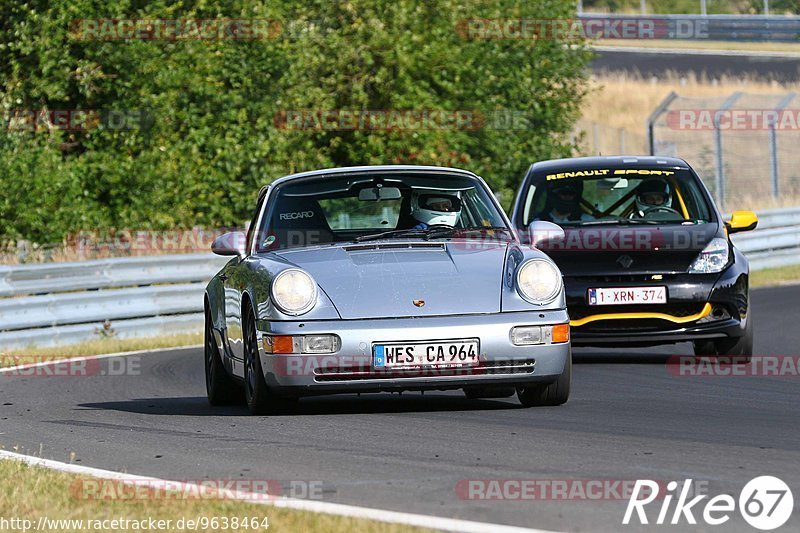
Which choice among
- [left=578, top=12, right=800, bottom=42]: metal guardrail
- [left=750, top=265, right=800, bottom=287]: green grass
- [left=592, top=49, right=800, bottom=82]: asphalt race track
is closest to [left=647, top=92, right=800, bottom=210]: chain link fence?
[left=592, top=49, right=800, bottom=82]: asphalt race track

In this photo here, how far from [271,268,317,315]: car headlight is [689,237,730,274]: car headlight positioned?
4.19m

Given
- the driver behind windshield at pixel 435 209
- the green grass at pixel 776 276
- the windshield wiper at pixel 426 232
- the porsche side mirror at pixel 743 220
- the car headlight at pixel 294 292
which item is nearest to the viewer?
the car headlight at pixel 294 292

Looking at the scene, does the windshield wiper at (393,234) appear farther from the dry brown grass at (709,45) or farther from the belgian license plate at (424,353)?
the dry brown grass at (709,45)

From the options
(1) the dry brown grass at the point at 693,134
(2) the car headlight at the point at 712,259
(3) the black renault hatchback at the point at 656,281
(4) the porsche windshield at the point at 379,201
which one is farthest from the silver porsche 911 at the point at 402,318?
A: (1) the dry brown grass at the point at 693,134

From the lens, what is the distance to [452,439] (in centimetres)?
790

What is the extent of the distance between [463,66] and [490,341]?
21.5 m

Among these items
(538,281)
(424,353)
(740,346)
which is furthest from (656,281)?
(424,353)

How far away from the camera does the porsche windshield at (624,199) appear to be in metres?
13.1

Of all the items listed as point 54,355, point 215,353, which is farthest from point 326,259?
point 54,355

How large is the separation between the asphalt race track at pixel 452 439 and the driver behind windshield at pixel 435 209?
3.53 feet

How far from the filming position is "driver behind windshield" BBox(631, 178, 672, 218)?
1316cm

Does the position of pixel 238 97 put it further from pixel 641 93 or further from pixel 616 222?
pixel 641 93

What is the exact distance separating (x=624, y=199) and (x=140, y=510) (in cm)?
801

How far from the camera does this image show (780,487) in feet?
20.3
